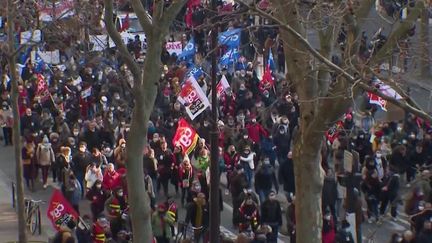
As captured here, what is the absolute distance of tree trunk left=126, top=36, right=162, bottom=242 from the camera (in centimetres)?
1598

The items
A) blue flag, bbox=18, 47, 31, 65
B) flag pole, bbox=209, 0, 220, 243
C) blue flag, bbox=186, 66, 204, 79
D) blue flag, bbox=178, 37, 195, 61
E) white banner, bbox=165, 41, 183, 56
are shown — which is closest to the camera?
flag pole, bbox=209, 0, 220, 243

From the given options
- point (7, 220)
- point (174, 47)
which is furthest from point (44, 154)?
point (174, 47)

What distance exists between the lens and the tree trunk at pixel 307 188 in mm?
14844

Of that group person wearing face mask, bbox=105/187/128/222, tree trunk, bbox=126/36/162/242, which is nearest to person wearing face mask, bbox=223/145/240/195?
person wearing face mask, bbox=105/187/128/222

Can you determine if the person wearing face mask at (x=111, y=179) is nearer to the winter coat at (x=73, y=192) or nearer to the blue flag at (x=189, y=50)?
the winter coat at (x=73, y=192)

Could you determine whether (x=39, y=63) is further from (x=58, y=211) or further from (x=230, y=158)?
(x=58, y=211)

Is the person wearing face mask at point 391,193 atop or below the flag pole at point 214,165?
below

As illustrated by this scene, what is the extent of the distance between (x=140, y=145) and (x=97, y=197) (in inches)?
216

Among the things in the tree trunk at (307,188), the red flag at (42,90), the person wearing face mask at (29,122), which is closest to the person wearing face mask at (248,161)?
the person wearing face mask at (29,122)

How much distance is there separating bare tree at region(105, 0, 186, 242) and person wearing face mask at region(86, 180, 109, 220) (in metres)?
5.15

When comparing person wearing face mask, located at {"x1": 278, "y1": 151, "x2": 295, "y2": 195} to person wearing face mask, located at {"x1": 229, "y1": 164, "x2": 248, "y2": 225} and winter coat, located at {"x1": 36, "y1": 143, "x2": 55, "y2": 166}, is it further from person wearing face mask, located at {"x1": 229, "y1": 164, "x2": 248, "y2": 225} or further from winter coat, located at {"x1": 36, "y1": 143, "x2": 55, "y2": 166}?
winter coat, located at {"x1": 36, "y1": 143, "x2": 55, "y2": 166}

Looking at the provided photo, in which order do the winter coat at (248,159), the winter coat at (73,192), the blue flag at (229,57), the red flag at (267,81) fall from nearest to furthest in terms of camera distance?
the winter coat at (73,192) < the winter coat at (248,159) < the red flag at (267,81) < the blue flag at (229,57)

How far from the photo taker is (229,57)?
28.6 metres

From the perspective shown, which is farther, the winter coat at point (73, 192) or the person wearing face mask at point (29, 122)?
the person wearing face mask at point (29, 122)
